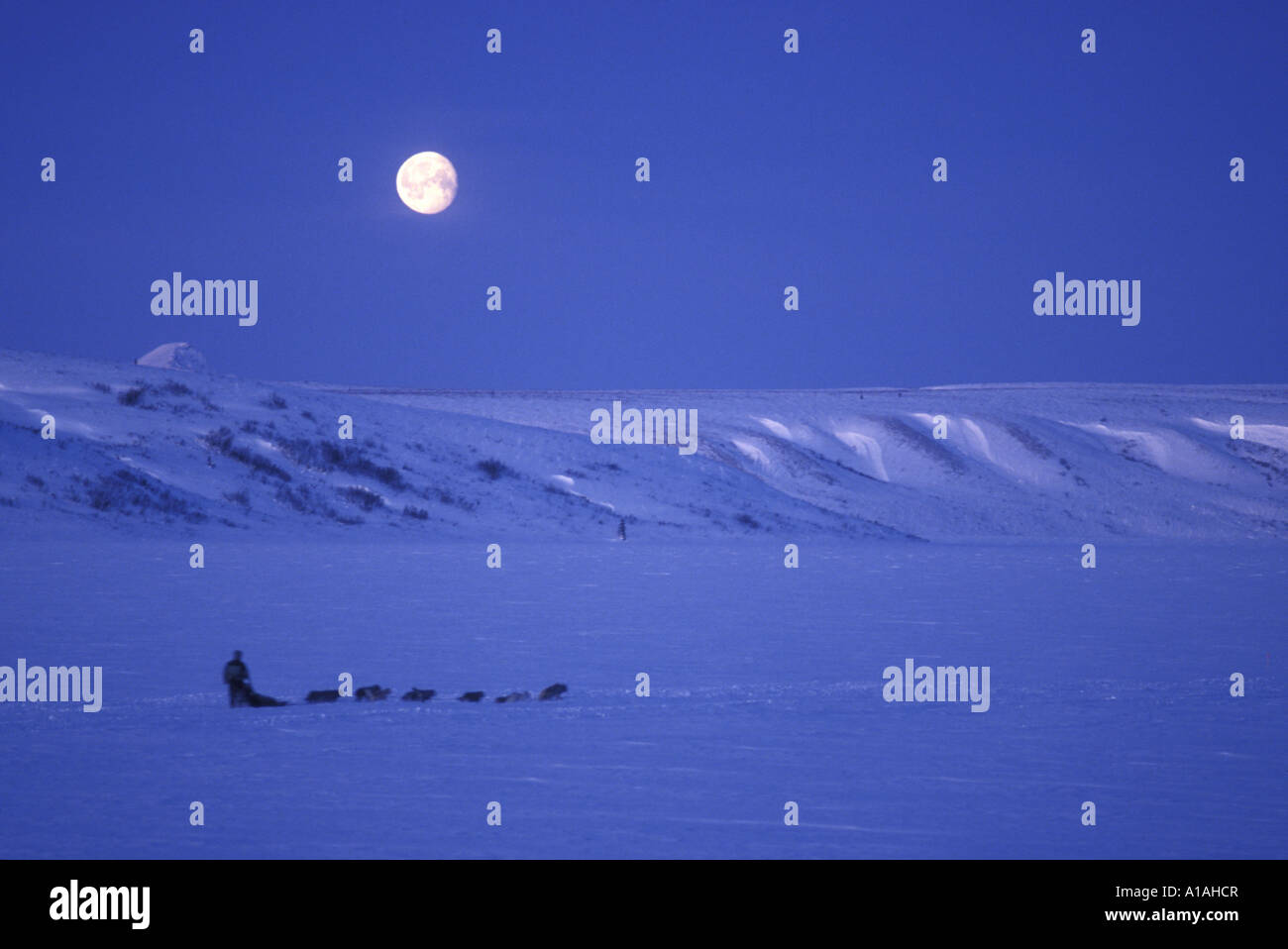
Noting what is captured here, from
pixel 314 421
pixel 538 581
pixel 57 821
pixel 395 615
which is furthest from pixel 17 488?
pixel 57 821

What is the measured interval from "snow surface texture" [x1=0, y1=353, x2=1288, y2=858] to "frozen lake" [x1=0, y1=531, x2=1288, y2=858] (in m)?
0.05

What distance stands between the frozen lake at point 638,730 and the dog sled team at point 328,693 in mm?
201

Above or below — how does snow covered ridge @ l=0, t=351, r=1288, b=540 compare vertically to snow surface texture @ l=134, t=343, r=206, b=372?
below

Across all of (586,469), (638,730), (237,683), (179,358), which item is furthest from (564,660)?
(179,358)

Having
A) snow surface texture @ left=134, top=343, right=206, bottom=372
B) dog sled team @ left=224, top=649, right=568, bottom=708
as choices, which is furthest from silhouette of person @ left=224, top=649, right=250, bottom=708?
snow surface texture @ left=134, top=343, right=206, bottom=372

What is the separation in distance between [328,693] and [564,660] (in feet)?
11.2

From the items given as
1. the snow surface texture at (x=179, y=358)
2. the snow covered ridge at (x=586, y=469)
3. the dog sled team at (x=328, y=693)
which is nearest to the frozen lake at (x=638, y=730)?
the dog sled team at (x=328, y=693)

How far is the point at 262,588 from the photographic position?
2127cm

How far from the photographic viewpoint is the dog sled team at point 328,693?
1114 centimetres

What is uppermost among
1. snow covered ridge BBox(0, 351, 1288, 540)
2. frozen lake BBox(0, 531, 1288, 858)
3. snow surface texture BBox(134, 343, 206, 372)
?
snow surface texture BBox(134, 343, 206, 372)

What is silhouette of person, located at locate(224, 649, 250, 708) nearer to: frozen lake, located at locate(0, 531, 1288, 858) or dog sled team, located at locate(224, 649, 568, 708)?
dog sled team, located at locate(224, 649, 568, 708)

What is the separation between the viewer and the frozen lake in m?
7.71

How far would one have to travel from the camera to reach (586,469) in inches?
1900
